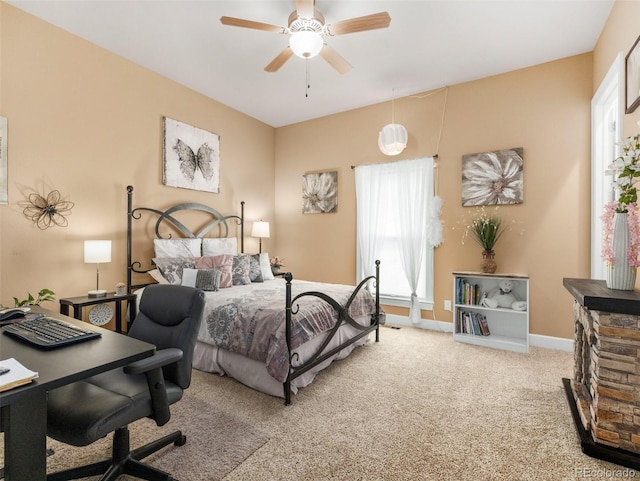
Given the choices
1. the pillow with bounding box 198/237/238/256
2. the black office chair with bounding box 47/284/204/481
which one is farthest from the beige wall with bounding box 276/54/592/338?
the black office chair with bounding box 47/284/204/481

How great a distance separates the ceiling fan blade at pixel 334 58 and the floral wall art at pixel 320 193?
2.11 metres

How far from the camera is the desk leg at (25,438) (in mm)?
957

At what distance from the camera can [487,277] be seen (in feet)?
11.9

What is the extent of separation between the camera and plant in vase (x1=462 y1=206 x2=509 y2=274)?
3.57 m

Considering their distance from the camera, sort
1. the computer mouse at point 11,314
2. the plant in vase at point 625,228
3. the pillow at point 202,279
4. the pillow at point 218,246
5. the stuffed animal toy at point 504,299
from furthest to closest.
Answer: the pillow at point 218,246
the stuffed animal toy at point 504,299
the pillow at point 202,279
the plant in vase at point 625,228
the computer mouse at point 11,314

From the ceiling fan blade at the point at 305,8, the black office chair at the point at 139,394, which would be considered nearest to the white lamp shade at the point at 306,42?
the ceiling fan blade at the point at 305,8

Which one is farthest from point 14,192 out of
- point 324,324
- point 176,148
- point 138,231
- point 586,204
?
point 586,204

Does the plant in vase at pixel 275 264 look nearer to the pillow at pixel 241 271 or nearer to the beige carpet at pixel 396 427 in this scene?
the pillow at pixel 241 271

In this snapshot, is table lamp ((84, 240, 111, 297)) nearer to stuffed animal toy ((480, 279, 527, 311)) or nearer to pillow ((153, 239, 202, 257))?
pillow ((153, 239, 202, 257))

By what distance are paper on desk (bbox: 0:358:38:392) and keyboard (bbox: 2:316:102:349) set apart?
20 centimetres

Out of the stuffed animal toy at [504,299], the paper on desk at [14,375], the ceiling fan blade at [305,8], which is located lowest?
the stuffed animal toy at [504,299]

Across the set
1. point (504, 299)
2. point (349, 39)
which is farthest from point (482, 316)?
point (349, 39)

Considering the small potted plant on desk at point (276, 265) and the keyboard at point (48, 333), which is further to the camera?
the small potted plant on desk at point (276, 265)

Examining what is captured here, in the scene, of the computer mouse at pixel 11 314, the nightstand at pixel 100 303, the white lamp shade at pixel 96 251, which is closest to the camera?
the computer mouse at pixel 11 314
